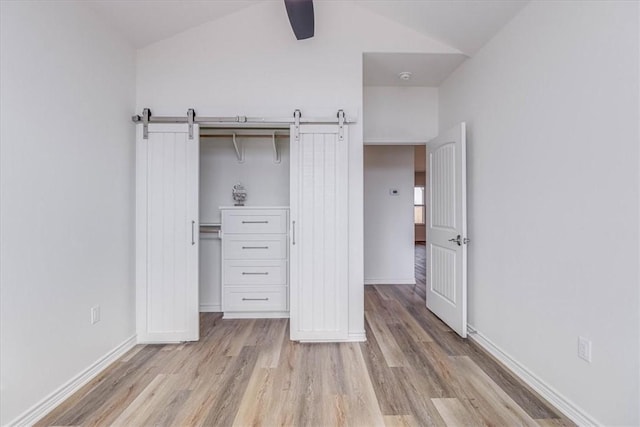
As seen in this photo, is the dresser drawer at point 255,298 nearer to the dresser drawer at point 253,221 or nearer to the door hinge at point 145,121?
the dresser drawer at point 253,221

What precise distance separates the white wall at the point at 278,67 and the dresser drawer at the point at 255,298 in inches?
34.3

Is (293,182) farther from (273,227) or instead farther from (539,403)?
(539,403)

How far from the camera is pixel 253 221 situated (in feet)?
10.8

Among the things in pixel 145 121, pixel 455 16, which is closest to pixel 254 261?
pixel 145 121

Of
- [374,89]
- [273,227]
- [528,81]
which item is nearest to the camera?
[528,81]

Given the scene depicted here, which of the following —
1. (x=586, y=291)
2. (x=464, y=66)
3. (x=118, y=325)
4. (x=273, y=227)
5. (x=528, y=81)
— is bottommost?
(x=118, y=325)

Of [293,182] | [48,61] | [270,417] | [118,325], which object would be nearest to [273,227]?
[293,182]

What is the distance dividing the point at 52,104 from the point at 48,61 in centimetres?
25

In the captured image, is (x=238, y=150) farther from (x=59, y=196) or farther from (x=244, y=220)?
(x=59, y=196)

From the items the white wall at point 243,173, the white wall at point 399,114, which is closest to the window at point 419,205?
the white wall at point 399,114

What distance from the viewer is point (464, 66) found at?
3010 millimetres

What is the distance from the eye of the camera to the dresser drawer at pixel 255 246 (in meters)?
3.29

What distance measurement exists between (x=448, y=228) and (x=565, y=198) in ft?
4.21

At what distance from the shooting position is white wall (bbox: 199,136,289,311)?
3.55 m
